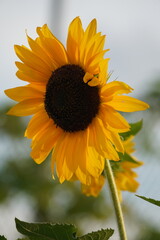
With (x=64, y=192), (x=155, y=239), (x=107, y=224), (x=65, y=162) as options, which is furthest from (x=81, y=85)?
(x=64, y=192)

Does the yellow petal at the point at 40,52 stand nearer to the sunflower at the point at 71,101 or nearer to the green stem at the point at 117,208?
the sunflower at the point at 71,101

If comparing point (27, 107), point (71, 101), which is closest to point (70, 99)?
point (71, 101)

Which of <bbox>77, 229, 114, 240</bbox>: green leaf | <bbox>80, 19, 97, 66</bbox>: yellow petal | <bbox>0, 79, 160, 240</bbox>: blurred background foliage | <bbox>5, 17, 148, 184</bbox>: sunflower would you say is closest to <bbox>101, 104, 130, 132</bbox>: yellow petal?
<bbox>5, 17, 148, 184</bbox>: sunflower

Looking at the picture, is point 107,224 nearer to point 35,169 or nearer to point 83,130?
point 35,169

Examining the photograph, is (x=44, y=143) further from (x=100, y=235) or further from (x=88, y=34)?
(x=100, y=235)

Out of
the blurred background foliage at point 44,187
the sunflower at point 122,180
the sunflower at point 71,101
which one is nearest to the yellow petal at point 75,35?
the sunflower at point 71,101

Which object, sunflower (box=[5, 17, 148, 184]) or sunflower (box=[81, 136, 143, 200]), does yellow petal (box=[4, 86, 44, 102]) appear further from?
sunflower (box=[81, 136, 143, 200])
